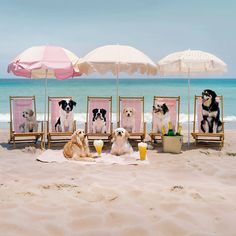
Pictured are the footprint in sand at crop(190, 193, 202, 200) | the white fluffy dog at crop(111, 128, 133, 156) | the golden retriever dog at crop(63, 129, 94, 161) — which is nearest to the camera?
the footprint in sand at crop(190, 193, 202, 200)

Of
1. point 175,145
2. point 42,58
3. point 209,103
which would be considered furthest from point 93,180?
point 209,103

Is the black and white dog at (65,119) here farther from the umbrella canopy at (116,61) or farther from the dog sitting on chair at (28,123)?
the umbrella canopy at (116,61)

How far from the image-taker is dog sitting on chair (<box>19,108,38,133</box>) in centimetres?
731

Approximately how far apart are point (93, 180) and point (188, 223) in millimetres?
1750

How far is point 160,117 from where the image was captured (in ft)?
24.3

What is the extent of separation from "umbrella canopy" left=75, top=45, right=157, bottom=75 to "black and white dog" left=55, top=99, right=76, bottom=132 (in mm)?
747

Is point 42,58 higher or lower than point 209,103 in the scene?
higher

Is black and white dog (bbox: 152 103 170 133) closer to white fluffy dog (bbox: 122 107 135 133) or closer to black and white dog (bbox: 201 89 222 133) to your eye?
white fluffy dog (bbox: 122 107 135 133)

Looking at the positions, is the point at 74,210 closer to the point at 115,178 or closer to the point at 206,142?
the point at 115,178

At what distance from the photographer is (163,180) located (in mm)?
4934

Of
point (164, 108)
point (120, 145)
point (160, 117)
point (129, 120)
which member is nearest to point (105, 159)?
point (120, 145)

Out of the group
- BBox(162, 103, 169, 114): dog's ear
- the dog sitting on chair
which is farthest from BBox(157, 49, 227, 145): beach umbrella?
the dog sitting on chair

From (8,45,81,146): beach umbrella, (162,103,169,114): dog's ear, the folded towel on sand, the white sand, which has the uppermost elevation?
(8,45,81,146): beach umbrella

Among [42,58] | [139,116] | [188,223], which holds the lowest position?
[188,223]
